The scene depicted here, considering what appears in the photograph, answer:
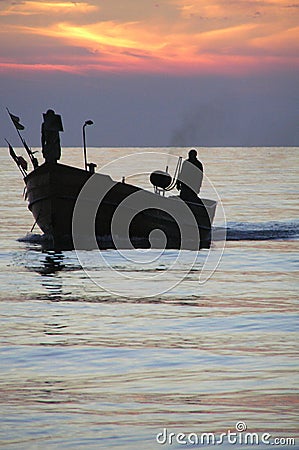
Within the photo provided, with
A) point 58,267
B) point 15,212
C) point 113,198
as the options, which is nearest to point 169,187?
point 113,198

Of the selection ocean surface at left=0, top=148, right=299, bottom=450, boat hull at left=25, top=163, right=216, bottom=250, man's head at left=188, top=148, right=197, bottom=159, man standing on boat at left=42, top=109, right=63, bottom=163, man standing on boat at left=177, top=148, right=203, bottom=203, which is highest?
man's head at left=188, top=148, right=197, bottom=159

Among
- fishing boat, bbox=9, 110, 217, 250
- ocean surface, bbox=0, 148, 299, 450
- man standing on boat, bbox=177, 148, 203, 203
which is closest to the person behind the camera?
ocean surface, bbox=0, 148, 299, 450

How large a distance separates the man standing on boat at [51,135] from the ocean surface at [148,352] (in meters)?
2.76

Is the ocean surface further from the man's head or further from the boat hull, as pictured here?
the man's head

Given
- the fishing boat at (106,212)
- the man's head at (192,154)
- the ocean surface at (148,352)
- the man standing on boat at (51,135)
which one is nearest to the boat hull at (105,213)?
the fishing boat at (106,212)

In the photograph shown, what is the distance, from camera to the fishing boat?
26281mm

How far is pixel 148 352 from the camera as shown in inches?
532

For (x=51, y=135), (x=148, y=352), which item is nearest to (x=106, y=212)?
(x=51, y=135)

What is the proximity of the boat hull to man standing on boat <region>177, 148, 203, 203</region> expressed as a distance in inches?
14.9

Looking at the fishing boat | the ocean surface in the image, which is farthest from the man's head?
the ocean surface

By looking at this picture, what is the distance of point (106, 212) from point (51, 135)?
267 centimetres

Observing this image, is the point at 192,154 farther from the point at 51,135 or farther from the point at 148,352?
the point at 148,352

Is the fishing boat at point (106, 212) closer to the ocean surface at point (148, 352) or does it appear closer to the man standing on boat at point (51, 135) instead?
the man standing on boat at point (51, 135)

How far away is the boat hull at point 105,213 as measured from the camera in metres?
26.3
